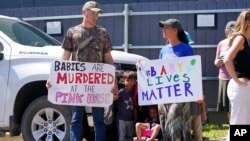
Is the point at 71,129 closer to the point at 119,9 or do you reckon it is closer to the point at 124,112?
the point at 124,112

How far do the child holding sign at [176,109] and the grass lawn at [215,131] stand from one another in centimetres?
287

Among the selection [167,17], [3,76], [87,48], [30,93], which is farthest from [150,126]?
[167,17]

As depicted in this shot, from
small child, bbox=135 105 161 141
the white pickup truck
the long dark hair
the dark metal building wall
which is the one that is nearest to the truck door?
the white pickup truck

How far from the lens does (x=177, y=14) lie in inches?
437

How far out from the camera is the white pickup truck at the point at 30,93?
7801 millimetres

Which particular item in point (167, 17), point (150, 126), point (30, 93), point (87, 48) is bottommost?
point (150, 126)

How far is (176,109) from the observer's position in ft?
21.9

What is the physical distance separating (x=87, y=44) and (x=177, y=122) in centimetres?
147

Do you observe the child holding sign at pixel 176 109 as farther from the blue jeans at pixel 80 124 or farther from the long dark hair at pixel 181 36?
the blue jeans at pixel 80 124

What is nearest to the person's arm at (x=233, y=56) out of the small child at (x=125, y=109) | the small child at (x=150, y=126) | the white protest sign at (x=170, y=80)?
the white protest sign at (x=170, y=80)

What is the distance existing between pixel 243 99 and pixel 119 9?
5548 millimetres

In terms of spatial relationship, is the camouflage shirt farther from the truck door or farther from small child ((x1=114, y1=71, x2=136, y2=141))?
the truck door

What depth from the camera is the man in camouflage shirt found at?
23.0 ft

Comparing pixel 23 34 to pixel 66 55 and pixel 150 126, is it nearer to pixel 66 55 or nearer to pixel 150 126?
pixel 66 55
